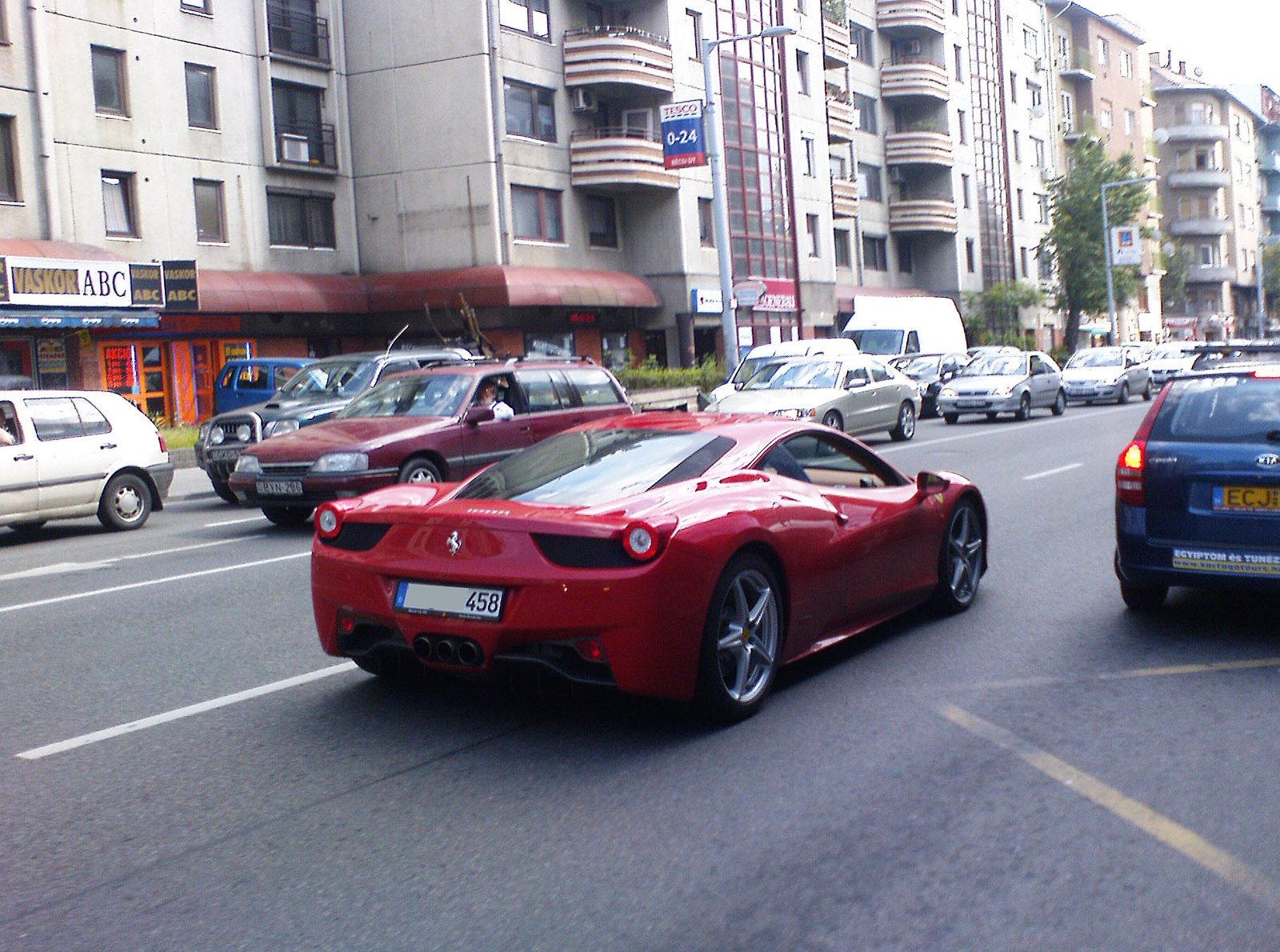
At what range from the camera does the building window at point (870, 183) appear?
56000mm

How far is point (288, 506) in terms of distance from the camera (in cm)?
1382

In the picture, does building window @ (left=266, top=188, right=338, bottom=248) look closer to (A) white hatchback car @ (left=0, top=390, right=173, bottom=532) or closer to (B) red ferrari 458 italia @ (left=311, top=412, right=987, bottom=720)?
(A) white hatchback car @ (left=0, top=390, right=173, bottom=532)

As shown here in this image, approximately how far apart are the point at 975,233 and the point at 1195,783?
2386 inches

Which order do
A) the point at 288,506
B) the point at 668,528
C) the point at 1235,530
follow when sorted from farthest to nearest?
the point at 288,506, the point at 1235,530, the point at 668,528

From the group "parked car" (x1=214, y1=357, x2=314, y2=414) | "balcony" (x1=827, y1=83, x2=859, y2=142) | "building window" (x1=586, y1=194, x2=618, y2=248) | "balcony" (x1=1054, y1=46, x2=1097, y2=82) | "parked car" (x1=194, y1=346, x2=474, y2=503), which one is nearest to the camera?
"parked car" (x1=194, y1=346, x2=474, y2=503)

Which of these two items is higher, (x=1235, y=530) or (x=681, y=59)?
(x=681, y=59)

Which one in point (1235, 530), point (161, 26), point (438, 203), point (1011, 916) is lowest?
point (1011, 916)

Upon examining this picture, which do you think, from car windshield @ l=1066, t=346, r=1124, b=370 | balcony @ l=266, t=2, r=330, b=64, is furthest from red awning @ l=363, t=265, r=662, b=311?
car windshield @ l=1066, t=346, r=1124, b=370

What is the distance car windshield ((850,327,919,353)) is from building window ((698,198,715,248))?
22.2 feet

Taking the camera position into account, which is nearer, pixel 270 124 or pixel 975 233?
pixel 270 124

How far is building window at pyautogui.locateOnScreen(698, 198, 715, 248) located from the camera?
4209 centimetres

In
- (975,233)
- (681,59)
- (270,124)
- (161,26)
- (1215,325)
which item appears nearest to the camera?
(161,26)

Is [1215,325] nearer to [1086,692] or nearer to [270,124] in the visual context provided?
[270,124]

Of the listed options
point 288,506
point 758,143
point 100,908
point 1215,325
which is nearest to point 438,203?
point 758,143
